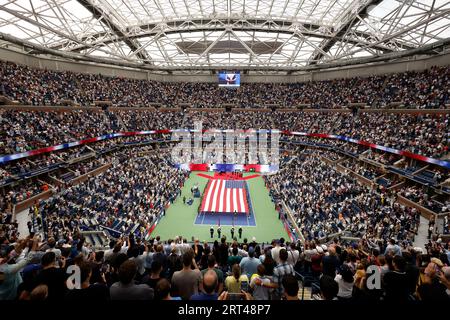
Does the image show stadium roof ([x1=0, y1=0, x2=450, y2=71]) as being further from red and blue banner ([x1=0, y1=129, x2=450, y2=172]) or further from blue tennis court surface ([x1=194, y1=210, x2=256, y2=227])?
blue tennis court surface ([x1=194, y1=210, x2=256, y2=227])

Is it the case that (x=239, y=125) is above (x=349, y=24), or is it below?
below

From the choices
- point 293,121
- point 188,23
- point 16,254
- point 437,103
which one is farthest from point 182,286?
point 293,121

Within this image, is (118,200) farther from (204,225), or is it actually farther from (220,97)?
(220,97)

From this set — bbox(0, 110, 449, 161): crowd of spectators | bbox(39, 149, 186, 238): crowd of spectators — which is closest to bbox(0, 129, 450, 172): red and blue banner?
bbox(0, 110, 449, 161): crowd of spectators

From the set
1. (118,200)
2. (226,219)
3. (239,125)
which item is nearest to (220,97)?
(239,125)

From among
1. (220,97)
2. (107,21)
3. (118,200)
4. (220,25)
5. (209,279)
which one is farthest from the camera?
(220,97)

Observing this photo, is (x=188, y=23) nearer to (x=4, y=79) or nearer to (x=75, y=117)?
(x=75, y=117)

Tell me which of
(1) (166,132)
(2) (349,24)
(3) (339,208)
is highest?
(2) (349,24)

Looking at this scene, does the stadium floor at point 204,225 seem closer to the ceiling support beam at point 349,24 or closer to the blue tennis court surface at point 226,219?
the blue tennis court surface at point 226,219
